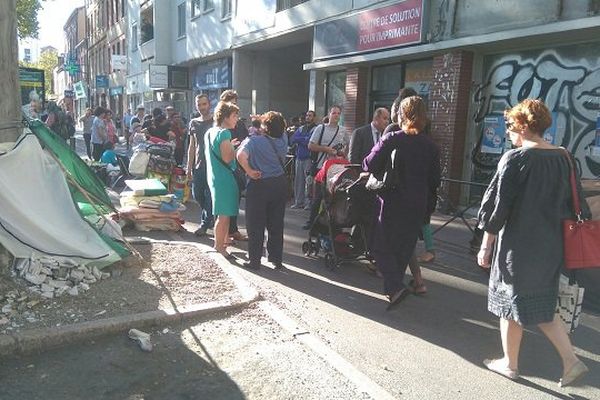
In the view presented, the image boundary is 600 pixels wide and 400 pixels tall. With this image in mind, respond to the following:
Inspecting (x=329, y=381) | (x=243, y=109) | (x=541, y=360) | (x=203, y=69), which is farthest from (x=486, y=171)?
(x=203, y=69)

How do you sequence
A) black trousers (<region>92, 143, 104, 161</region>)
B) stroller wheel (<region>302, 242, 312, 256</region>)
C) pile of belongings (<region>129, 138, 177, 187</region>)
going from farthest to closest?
black trousers (<region>92, 143, 104, 161</region>) < pile of belongings (<region>129, 138, 177, 187</region>) < stroller wheel (<region>302, 242, 312, 256</region>)

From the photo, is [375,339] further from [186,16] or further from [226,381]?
[186,16]

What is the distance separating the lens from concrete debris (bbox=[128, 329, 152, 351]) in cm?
388

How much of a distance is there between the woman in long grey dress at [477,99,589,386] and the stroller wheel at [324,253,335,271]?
273 centimetres

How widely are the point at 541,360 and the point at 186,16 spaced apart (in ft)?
76.8

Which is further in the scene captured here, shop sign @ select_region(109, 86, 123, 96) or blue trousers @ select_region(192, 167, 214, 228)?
shop sign @ select_region(109, 86, 123, 96)

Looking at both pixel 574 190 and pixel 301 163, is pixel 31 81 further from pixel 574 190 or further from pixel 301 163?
pixel 574 190

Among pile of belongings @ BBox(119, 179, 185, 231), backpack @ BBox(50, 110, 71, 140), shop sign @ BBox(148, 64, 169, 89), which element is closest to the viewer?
pile of belongings @ BBox(119, 179, 185, 231)

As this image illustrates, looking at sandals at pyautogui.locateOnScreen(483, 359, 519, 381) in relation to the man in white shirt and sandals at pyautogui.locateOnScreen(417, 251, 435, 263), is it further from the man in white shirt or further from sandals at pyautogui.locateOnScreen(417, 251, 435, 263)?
the man in white shirt

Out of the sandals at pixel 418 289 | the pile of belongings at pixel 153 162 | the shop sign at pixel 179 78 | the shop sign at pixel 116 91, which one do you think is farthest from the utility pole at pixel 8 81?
the shop sign at pixel 116 91

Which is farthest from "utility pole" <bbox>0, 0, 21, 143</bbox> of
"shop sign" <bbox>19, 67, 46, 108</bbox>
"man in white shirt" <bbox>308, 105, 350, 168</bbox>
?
"shop sign" <bbox>19, 67, 46, 108</bbox>

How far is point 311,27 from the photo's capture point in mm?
14445

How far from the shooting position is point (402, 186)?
Result: 4637 mm

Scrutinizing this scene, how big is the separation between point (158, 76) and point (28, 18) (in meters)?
17.2
